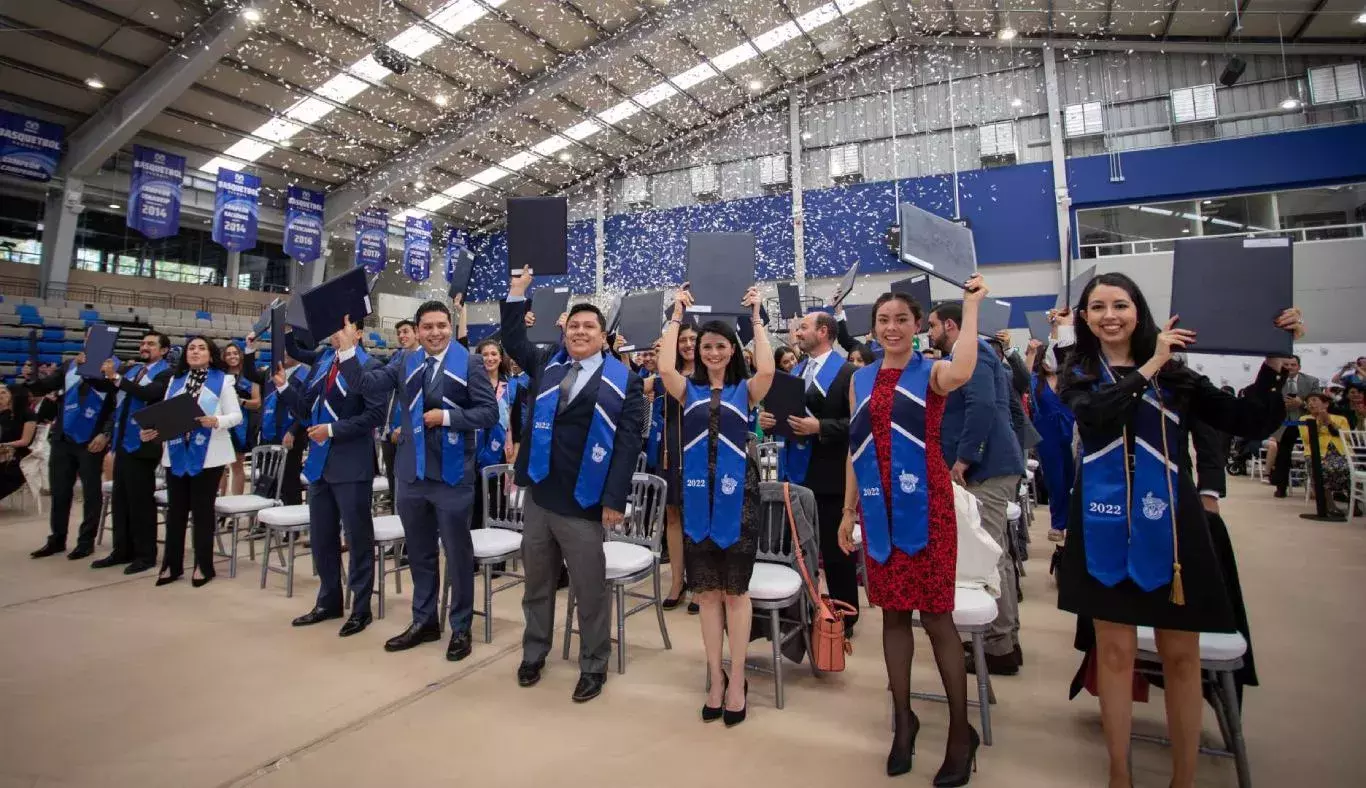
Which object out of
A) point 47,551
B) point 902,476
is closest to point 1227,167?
point 902,476

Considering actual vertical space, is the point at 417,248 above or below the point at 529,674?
above

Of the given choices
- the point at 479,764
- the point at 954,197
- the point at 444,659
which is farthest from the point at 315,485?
the point at 954,197

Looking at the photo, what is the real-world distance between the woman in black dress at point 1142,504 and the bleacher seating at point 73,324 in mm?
10913

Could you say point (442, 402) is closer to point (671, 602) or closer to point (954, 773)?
point (671, 602)

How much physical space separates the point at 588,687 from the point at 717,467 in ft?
3.44

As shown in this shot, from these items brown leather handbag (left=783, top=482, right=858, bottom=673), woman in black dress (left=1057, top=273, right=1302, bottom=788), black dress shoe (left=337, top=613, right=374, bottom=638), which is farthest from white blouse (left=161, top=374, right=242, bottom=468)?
woman in black dress (left=1057, top=273, right=1302, bottom=788)

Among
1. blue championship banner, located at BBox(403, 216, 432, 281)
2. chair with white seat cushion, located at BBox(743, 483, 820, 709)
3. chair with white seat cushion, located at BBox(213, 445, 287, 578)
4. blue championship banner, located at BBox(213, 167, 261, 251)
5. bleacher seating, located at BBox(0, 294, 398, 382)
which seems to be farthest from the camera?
blue championship banner, located at BBox(403, 216, 432, 281)

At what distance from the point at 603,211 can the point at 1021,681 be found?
16174 millimetres

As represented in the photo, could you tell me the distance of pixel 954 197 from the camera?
1340cm

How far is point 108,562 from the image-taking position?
4492mm

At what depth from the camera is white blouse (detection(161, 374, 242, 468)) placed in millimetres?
4004

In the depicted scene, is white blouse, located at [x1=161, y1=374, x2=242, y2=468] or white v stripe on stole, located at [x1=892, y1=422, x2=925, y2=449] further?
white blouse, located at [x1=161, y1=374, x2=242, y2=468]

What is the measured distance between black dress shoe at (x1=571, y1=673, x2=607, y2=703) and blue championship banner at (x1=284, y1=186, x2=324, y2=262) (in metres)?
14.9

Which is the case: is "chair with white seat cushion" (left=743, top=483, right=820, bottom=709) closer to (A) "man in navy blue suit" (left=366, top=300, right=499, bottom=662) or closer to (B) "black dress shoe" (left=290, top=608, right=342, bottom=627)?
(A) "man in navy blue suit" (left=366, top=300, right=499, bottom=662)
